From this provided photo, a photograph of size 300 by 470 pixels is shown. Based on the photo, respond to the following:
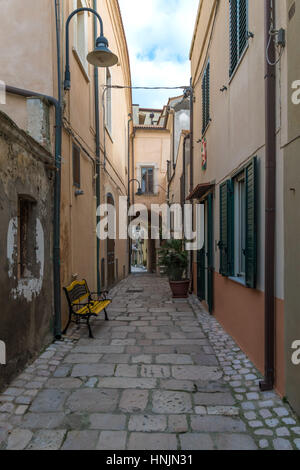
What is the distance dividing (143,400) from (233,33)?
17.0ft

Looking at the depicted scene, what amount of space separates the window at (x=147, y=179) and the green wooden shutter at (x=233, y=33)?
14.3 meters

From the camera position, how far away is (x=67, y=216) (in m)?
5.64

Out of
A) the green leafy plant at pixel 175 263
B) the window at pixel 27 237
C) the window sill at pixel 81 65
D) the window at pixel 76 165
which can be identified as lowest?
the green leafy plant at pixel 175 263

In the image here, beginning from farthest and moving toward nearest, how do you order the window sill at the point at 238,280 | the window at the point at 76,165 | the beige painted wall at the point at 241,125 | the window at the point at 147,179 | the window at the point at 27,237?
the window at the point at 147,179, the window at the point at 76,165, the window sill at the point at 238,280, the window at the point at 27,237, the beige painted wall at the point at 241,125

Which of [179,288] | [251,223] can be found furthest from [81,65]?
[179,288]

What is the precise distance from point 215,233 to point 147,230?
1274 cm

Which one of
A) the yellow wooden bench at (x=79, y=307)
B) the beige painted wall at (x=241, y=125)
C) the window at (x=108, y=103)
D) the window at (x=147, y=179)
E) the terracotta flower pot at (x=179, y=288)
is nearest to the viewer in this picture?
the beige painted wall at (x=241, y=125)

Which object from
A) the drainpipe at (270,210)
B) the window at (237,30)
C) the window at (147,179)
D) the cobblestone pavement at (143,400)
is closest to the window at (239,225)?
the cobblestone pavement at (143,400)

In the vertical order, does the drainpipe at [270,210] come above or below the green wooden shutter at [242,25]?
below

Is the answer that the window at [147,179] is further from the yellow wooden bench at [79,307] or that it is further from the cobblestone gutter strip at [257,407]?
the cobblestone gutter strip at [257,407]

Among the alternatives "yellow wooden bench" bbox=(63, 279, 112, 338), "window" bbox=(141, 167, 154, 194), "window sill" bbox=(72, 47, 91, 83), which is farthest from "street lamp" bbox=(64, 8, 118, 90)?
"window" bbox=(141, 167, 154, 194)

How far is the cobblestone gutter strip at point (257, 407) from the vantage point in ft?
8.32

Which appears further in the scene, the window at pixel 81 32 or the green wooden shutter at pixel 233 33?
the window at pixel 81 32

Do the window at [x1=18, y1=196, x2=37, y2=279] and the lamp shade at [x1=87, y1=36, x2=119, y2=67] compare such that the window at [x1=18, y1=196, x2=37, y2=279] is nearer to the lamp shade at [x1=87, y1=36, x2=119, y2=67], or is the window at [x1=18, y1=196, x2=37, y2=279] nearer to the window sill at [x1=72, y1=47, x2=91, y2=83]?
the lamp shade at [x1=87, y1=36, x2=119, y2=67]
